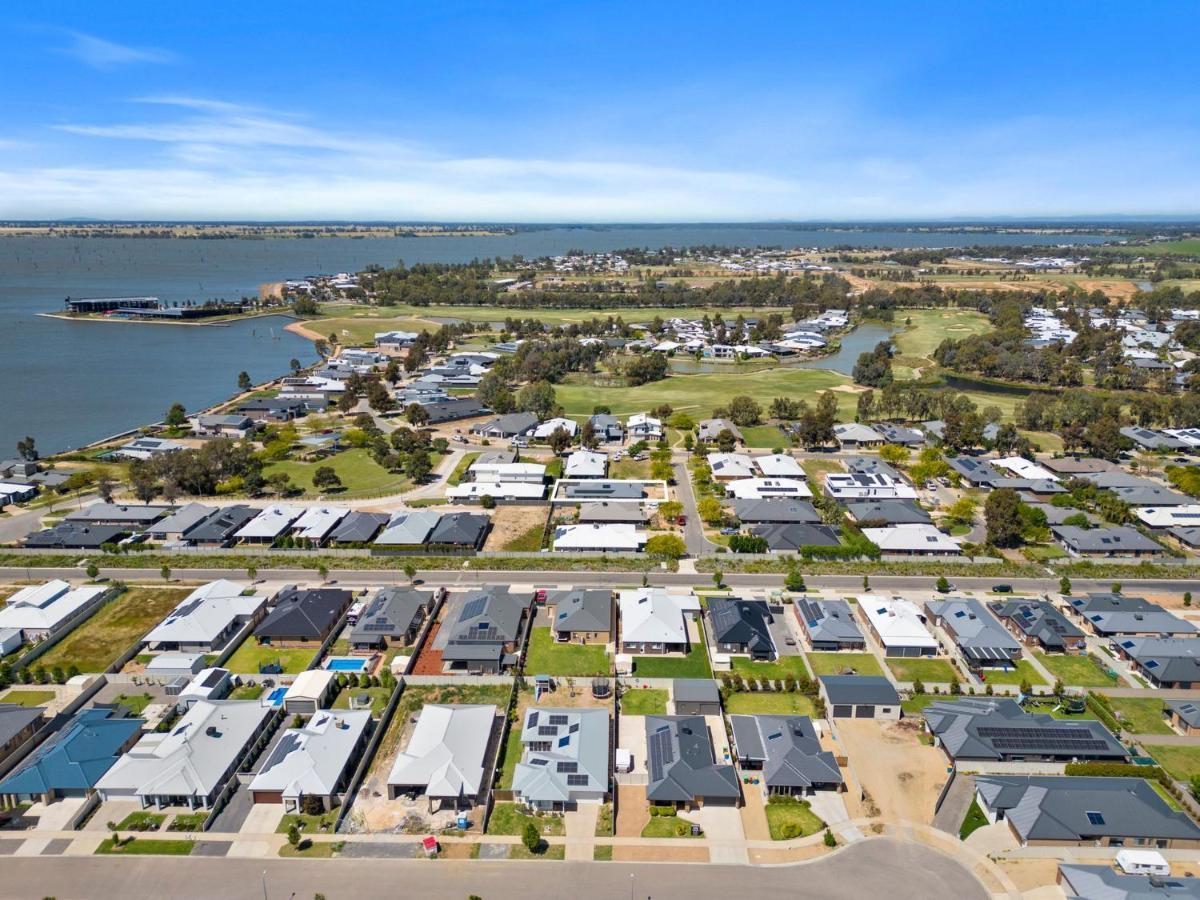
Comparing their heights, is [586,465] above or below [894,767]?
above

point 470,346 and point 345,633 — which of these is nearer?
point 345,633

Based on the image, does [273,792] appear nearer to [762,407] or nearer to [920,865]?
[920,865]

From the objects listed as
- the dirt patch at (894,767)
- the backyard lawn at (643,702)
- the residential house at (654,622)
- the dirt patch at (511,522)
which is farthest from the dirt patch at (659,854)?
the dirt patch at (511,522)

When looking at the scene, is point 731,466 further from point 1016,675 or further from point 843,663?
point 1016,675

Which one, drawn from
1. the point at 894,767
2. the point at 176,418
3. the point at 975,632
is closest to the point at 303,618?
the point at 894,767

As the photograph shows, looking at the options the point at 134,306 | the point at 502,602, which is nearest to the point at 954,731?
the point at 502,602

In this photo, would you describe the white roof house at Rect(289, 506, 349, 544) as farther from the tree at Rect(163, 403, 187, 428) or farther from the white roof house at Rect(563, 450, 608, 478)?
the tree at Rect(163, 403, 187, 428)
